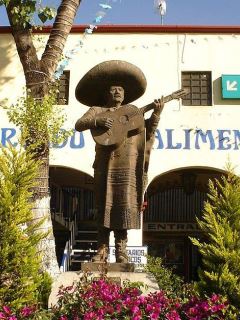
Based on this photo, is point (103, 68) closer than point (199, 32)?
Yes

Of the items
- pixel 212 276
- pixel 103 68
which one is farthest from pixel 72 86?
pixel 212 276

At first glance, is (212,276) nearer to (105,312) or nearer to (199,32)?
(105,312)

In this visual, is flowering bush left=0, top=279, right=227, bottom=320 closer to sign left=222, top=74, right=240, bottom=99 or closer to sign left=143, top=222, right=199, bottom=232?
sign left=222, top=74, right=240, bottom=99

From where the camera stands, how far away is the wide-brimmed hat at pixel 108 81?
6.73 metres

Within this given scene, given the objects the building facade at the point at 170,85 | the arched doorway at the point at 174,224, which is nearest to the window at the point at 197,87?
the building facade at the point at 170,85

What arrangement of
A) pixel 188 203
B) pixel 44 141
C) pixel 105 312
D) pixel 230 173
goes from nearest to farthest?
pixel 105 312 < pixel 230 173 < pixel 44 141 < pixel 188 203

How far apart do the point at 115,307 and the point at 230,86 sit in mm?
11190

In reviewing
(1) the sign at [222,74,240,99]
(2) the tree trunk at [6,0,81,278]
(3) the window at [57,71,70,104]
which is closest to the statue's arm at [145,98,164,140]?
(2) the tree trunk at [6,0,81,278]

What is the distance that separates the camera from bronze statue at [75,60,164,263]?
253 inches

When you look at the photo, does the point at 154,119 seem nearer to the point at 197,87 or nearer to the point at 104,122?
the point at 104,122

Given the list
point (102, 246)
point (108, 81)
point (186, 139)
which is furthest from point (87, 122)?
point (186, 139)

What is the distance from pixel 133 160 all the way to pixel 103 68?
1.22 m

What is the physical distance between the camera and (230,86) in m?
15.3

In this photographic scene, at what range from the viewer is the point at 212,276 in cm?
609
